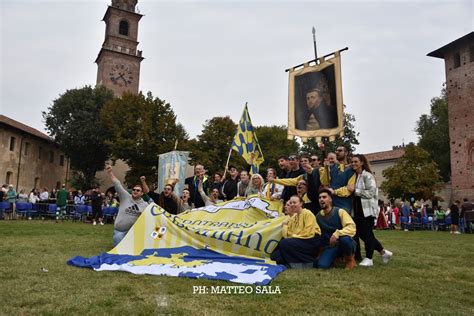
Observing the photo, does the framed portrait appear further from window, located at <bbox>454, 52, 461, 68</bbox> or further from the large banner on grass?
window, located at <bbox>454, 52, 461, 68</bbox>

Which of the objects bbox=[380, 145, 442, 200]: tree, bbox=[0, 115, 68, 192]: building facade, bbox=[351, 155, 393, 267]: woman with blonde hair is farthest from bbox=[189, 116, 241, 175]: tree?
bbox=[351, 155, 393, 267]: woman with blonde hair

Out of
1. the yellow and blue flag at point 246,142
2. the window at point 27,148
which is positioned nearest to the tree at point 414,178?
the yellow and blue flag at point 246,142

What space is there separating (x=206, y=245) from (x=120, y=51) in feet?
168

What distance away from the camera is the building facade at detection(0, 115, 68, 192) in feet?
128

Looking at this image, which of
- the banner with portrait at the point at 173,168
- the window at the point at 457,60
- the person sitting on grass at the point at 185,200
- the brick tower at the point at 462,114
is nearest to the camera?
the person sitting on grass at the point at 185,200

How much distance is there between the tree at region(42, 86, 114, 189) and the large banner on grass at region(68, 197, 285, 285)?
3408 centimetres

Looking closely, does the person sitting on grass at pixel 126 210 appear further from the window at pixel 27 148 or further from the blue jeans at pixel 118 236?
the window at pixel 27 148

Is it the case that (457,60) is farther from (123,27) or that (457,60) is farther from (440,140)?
(123,27)

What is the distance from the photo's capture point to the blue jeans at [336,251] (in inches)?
264

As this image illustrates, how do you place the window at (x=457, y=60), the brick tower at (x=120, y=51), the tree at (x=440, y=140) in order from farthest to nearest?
1. the brick tower at (x=120, y=51)
2. the tree at (x=440, y=140)
3. the window at (x=457, y=60)

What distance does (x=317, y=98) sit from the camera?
930 cm

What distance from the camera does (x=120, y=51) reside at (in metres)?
54.1

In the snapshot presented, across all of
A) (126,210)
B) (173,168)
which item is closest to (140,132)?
(173,168)

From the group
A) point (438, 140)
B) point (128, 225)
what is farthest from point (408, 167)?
point (128, 225)
